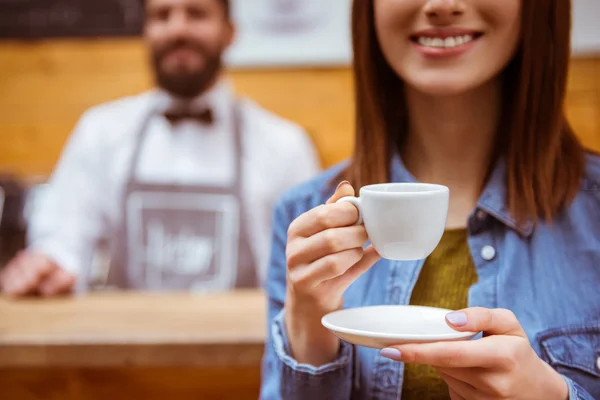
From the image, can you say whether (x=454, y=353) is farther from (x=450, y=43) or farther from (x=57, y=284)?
(x=57, y=284)

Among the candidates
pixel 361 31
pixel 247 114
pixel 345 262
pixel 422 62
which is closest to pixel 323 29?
pixel 247 114

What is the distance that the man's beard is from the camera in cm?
219

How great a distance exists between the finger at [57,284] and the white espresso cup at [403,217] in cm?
133

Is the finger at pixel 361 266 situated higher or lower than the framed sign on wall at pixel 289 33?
lower

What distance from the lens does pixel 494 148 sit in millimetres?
711

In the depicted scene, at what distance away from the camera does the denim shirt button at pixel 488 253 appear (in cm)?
69

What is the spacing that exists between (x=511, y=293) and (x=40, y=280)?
140 centimetres

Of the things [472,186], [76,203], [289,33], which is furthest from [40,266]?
[472,186]

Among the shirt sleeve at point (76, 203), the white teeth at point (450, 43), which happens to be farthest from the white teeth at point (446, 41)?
the shirt sleeve at point (76, 203)

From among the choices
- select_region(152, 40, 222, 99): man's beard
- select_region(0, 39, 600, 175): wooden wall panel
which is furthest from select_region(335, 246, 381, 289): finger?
select_region(152, 40, 222, 99): man's beard

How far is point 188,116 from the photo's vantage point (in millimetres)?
2270

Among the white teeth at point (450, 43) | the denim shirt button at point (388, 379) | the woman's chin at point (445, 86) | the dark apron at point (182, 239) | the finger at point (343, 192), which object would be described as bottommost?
the dark apron at point (182, 239)

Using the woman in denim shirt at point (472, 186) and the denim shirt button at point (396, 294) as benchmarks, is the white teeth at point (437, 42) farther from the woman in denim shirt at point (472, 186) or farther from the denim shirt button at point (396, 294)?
the denim shirt button at point (396, 294)

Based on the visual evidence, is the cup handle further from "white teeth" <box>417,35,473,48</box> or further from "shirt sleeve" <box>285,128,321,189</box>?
"shirt sleeve" <box>285,128,321,189</box>
